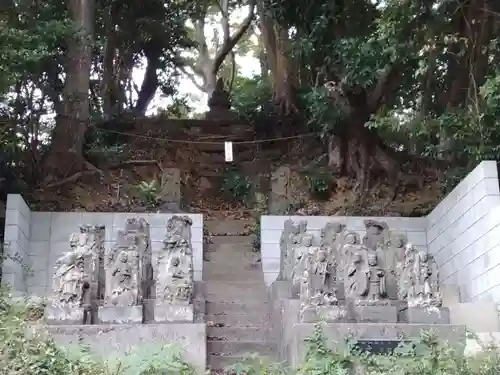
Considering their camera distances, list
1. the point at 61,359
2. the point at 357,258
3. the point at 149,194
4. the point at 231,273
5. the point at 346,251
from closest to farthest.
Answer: the point at 61,359 → the point at 357,258 → the point at 346,251 → the point at 231,273 → the point at 149,194

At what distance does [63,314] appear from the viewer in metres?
6.88

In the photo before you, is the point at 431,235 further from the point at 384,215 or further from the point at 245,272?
the point at 245,272

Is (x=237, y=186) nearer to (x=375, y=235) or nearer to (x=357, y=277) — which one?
(x=375, y=235)

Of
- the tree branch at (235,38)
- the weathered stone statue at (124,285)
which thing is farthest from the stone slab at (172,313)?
the tree branch at (235,38)

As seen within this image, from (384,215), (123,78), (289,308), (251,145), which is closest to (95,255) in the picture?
(289,308)

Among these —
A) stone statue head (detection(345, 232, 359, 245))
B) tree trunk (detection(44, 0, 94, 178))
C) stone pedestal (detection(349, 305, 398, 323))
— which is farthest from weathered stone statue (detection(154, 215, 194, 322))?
tree trunk (detection(44, 0, 94, 178))

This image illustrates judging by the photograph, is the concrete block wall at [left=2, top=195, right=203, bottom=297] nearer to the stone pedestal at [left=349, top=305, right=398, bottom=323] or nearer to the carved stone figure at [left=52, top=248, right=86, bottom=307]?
the carved stone figure at [left=52, top=248, right=86, bottom=307]

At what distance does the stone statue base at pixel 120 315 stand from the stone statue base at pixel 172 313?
0.16 meters

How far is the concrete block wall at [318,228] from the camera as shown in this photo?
411 inches

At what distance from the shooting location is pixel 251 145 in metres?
16.3

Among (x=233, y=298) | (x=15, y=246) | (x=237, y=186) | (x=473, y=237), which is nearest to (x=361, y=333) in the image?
(x=233, y=298)

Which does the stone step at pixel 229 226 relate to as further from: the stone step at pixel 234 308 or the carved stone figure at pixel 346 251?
the carved stone figure at pixel 346 251

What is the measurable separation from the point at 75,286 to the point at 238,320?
202 centimetres

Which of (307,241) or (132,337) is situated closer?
(132,337)
